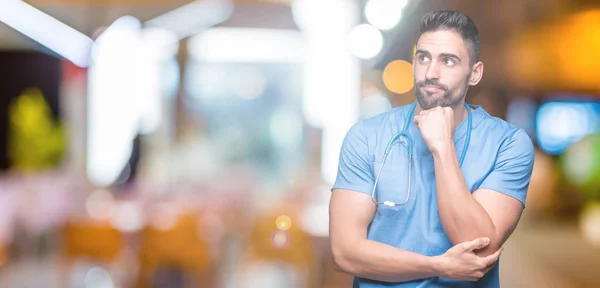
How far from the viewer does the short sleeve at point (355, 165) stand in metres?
1.69

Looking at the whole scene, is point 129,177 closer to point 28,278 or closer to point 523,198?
point 28,278

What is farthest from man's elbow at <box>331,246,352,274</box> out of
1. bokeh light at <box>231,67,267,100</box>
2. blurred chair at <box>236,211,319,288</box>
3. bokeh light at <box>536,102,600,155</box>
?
bokeh light at <box>536,102,600,155</box>

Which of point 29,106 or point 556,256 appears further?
point 556,256

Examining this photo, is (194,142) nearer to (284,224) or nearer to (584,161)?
(284,224)

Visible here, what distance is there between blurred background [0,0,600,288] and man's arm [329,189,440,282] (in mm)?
1598

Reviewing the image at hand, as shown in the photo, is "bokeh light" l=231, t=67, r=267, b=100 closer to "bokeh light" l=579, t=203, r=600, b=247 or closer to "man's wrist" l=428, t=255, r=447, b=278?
"man's wrist" l=428, t=255, r=447, b=278

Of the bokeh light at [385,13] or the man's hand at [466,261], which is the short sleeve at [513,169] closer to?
the man's hand at [466,261]

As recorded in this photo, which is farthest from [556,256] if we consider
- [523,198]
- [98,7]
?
[523,198]

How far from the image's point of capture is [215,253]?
6430mm

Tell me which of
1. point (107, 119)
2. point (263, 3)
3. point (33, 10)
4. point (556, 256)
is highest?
point (263, 3)

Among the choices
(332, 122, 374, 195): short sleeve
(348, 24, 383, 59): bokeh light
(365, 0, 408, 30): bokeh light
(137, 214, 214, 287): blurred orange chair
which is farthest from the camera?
(137, 214, 214, 287): blurred orange chair

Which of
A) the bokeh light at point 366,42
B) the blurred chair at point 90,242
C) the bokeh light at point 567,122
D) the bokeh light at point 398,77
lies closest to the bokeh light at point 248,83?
the blurred chair at point 90,242

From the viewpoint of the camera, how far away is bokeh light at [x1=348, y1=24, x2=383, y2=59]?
2447 millimetres

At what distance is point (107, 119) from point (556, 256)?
592 centimetres
